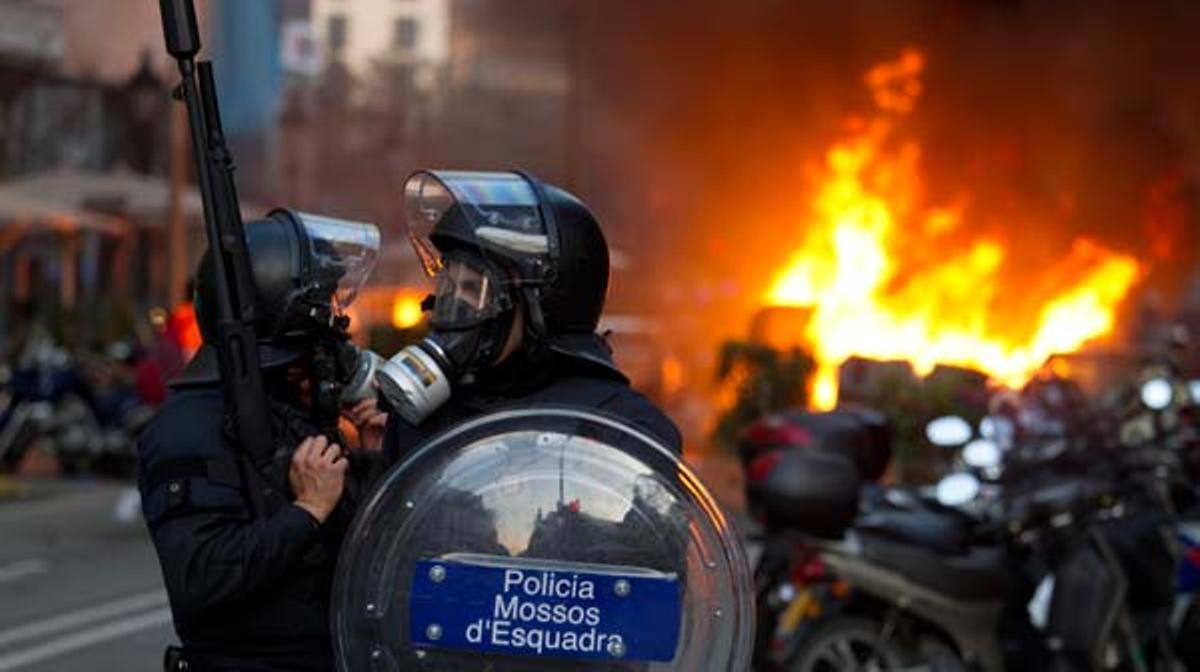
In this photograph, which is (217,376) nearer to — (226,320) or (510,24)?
(226,320)

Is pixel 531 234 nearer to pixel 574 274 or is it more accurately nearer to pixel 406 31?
pixel 574 274

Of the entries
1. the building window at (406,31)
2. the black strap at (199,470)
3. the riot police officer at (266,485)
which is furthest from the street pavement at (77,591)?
the building window at (406,31)

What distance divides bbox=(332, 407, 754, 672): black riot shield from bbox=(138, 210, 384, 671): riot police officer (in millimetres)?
368

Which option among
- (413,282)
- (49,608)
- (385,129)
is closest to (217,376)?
(49,608)

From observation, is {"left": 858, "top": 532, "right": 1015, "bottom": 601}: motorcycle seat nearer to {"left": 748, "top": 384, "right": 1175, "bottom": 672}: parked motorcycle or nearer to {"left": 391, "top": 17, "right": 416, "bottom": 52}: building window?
{"left": 748, "top": 384, "right": 1175, "bottom": 672}: parked motorcycle

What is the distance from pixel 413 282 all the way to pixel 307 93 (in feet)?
18.3

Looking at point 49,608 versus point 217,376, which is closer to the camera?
point 217,376

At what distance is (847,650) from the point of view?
19.2 feet

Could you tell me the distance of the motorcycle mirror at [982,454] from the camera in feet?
20.5

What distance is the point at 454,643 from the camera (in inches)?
96.7

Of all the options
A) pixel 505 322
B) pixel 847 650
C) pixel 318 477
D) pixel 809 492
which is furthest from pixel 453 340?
pixel 847 650

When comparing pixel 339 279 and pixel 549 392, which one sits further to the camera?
pixel 339 279

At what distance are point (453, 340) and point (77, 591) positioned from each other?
274 inches

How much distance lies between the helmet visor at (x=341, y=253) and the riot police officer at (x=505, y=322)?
1.25 feet
